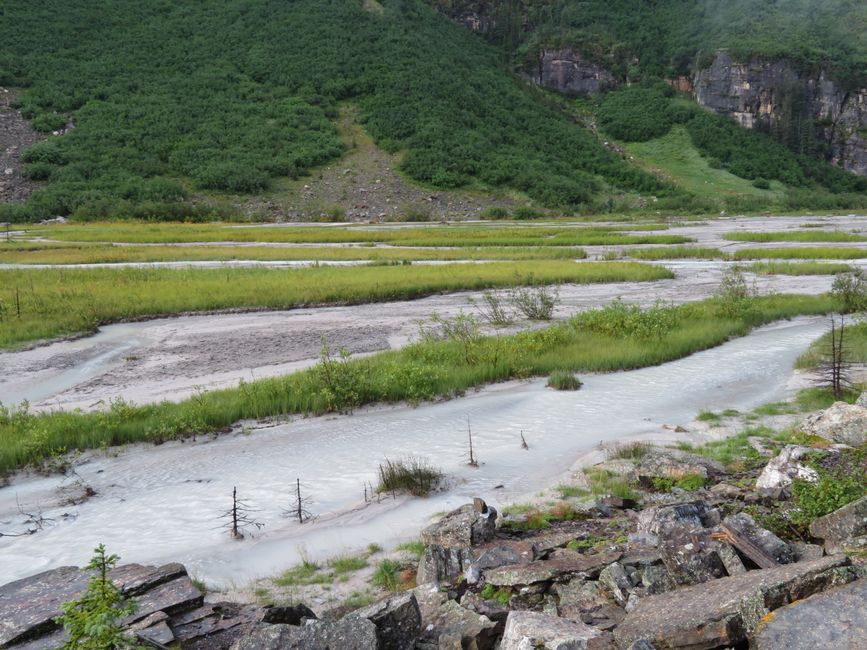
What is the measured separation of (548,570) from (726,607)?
1.74 metres

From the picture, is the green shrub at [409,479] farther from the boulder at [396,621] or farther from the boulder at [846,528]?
the boulder at [846,528]

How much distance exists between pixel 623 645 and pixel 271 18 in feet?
397

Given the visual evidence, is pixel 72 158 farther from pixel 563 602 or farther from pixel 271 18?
pixel 563 602

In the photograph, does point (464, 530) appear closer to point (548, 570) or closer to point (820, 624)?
point (548, 570)

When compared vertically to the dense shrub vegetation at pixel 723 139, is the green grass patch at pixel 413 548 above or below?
below

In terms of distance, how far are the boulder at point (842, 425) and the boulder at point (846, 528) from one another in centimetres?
382

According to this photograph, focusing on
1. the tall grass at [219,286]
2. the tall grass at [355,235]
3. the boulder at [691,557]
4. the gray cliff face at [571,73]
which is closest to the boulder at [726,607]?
the boulder at [691,557]

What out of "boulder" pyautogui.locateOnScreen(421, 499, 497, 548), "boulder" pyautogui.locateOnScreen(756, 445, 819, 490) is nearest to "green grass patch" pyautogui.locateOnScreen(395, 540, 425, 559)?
"boulder" pyautogui.locateOnScreen(421, 499, 497, 548)

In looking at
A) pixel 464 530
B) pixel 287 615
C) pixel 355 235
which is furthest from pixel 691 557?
pixel 355 235

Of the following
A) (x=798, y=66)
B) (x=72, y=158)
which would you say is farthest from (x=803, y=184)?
(x=72, y=158)

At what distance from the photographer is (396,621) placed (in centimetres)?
484

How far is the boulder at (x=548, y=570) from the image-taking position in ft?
18.5

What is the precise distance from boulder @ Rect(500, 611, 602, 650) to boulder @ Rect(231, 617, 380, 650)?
0.96 metres

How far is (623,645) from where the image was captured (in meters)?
4.22
